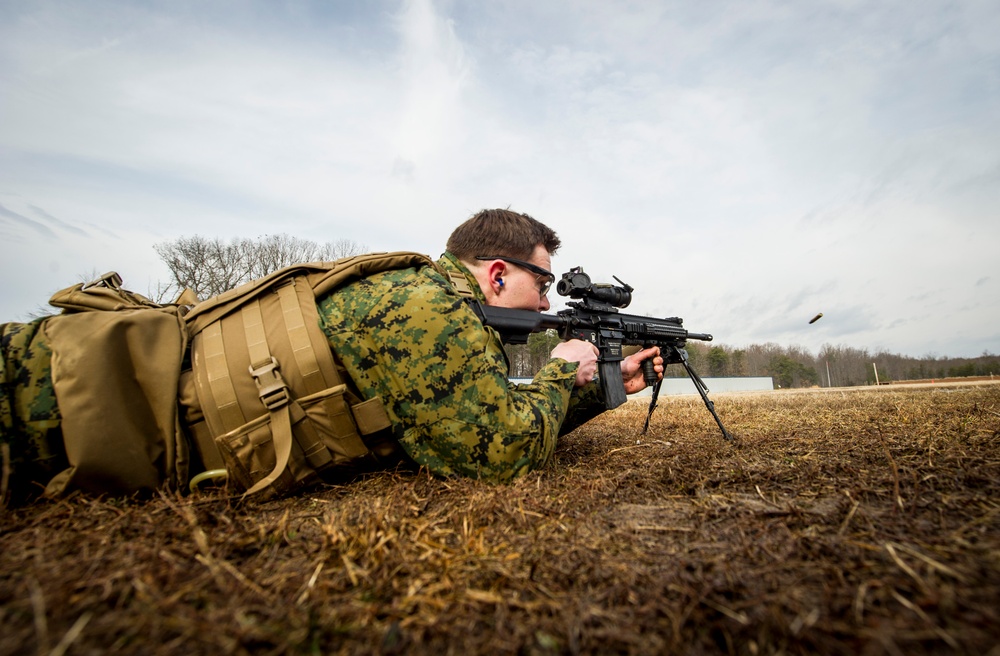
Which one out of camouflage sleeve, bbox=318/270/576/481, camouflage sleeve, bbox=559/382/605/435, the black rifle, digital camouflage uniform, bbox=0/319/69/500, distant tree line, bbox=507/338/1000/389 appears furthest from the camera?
distant tree line, bbox=507/338/1000/389

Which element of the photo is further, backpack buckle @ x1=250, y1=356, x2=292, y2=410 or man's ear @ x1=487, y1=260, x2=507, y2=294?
man's ear @ x1=487, y1=260, x2=507, y2=294

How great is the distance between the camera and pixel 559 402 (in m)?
2.80

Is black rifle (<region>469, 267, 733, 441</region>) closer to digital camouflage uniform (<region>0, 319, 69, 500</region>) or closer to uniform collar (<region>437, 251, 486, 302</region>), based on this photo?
uniform collar (<region>437, 251, 486, 302</region>)

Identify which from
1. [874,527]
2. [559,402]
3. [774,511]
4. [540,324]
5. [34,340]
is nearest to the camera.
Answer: [874,527]

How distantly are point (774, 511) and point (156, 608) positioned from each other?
6.34 ft

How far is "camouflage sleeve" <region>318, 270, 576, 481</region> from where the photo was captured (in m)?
2.32

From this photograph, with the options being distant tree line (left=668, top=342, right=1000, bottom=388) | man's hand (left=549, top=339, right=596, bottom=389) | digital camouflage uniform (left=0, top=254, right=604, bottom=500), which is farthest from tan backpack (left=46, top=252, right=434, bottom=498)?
distant tree line (left=668, top=342, right=1000, bottom=388)

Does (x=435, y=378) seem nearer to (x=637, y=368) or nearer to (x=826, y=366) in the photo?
(x=637, y=368)

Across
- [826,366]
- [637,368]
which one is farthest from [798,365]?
[637,368]

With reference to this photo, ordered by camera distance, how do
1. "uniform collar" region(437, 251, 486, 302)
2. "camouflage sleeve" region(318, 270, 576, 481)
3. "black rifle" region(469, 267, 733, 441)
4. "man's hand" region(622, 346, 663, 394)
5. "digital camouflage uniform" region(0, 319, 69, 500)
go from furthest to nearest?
"man's hand" region(622, 346, 663, 394) → "black rifle" region(469, 267, 733, 441) → "uniform collar" region(437, 251, 486, 302) → "camouflage sleeve" region(318, 270, 576, 481) → "digital camouflage uniform" region(0, 319, 69, 500)

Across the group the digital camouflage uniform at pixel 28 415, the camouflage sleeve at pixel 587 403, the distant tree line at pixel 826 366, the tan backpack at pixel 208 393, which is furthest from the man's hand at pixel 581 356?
the distant tree line at pixel 826 366

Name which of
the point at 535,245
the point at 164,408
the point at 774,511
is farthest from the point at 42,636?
the point at 535,245

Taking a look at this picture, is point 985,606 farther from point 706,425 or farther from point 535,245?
point 706,425

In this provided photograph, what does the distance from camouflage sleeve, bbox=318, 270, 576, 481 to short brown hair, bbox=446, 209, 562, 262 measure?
1329 mm
